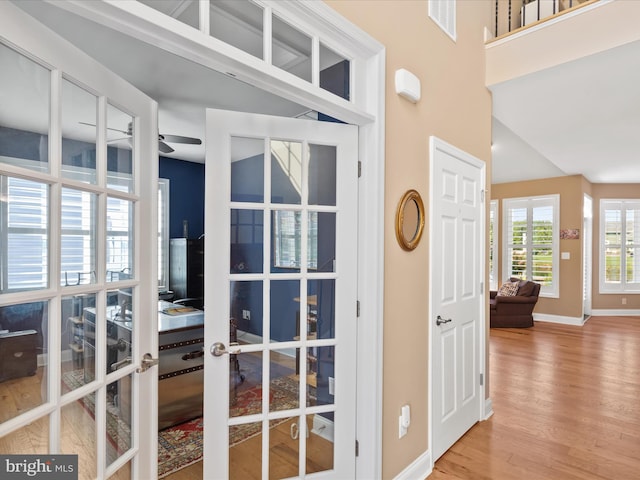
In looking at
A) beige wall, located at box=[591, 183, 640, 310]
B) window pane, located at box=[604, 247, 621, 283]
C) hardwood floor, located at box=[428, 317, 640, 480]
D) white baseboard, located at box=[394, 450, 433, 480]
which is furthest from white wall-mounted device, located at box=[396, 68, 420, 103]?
window pane, located at box=[604, 247, 621, 283]

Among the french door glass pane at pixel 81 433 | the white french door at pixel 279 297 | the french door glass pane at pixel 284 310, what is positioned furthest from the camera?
the french door glass pane at pixel 284 310

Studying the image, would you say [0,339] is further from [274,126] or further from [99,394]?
[274,126]

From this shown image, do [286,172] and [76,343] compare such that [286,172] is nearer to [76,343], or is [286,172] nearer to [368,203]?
[368,203]

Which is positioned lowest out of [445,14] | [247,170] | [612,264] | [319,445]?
[319,445]

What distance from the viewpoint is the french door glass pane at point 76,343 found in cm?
112

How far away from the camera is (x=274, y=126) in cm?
176

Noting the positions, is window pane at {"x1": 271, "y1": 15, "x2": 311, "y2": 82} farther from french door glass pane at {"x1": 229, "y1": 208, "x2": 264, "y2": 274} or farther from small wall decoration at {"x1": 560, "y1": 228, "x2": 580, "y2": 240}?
small wall decoration at {"x1": 560, "y1": 228, "x2": 580, "y2": 240}

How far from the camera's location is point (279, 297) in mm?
1771

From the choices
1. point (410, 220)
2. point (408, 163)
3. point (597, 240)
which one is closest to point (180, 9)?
point (408, 163)

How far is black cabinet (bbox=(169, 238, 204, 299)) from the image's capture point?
550cm

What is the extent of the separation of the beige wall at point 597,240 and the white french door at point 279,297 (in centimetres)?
793

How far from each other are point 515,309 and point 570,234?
179 centimetres

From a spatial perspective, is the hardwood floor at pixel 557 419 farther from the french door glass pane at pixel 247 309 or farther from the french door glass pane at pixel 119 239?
the french door glass pane at pixel 119 239

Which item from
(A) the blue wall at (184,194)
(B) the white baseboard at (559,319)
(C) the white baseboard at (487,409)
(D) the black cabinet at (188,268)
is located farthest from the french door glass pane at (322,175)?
(B) the white baseboard at (559,319)
